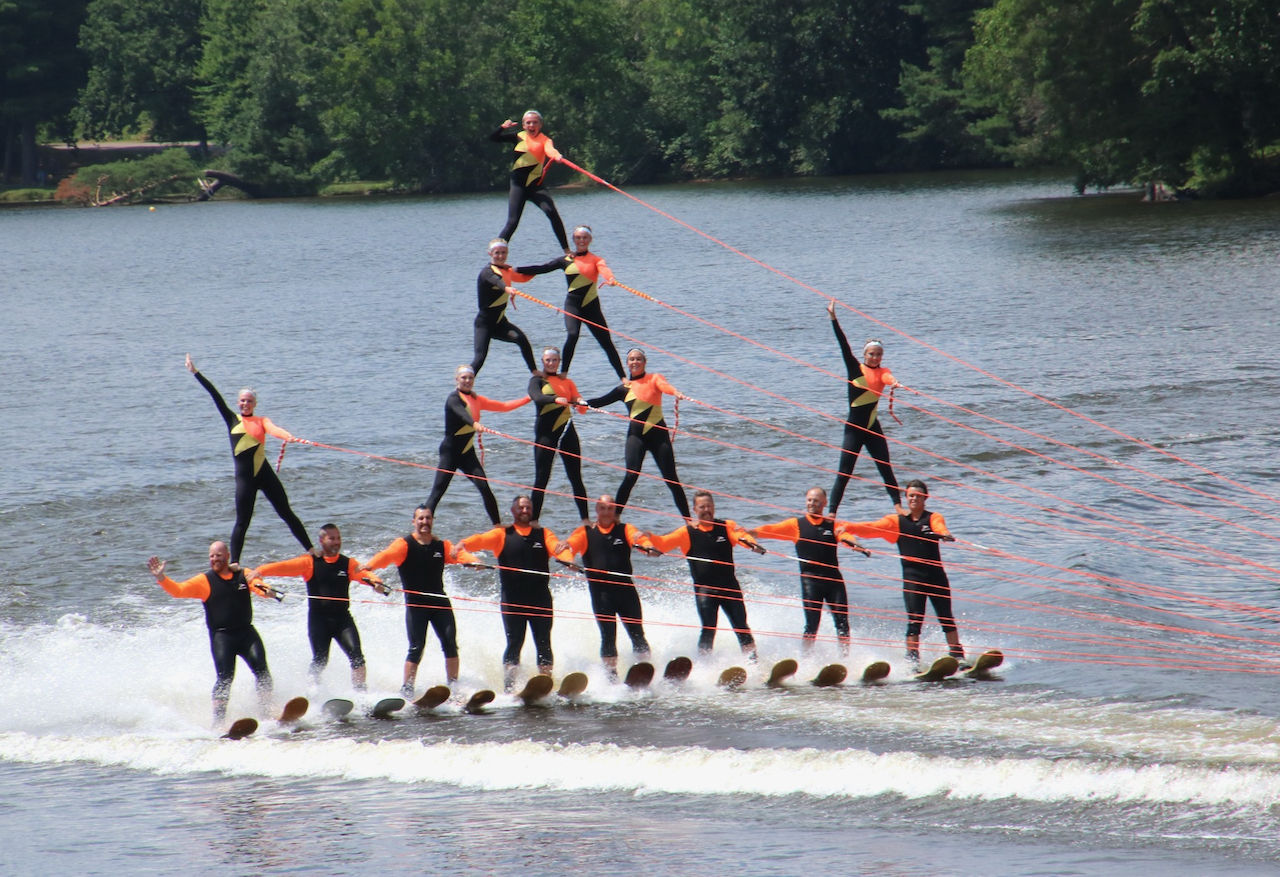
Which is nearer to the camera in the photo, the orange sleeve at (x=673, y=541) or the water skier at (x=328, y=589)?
the water skier at (x=328, y=589)

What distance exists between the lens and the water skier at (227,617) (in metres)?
12.2

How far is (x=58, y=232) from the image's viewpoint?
68.0 metres


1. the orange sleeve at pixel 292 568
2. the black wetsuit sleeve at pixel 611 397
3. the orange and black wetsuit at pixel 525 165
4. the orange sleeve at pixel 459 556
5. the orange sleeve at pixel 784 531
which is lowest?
the orange sleeve at pixel 292 568

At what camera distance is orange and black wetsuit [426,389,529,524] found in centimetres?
1358

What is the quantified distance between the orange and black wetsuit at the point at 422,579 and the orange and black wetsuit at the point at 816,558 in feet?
9.46

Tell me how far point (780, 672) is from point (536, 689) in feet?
7.39

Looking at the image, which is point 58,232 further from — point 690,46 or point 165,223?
point 690,46

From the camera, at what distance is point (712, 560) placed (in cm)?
1317

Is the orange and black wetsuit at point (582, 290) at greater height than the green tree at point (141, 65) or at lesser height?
lesser

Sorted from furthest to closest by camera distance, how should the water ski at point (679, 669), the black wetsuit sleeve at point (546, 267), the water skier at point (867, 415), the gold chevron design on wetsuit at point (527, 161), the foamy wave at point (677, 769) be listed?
the water skier at point (867, 415) < the gold chevron design on wetsuit at point (527, 161) < the black wetsuit sleeve at point (546, 267) < the water ski at point (679, 669) < the foamy wave at point (677, 769)

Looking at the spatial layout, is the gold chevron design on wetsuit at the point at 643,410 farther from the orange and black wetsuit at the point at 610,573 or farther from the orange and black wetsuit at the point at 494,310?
the orange and black wetsuit at the point at 610,573

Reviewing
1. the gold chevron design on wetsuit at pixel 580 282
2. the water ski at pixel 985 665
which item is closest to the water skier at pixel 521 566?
the gold chevron design on wetsuit at pixel 580 282

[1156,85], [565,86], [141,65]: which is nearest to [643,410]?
[1156,85]

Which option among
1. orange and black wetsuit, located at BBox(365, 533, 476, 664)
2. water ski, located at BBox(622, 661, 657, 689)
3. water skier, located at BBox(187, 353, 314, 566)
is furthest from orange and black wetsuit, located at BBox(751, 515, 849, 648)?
water skier, located at BBox(187, 353, 314, 566)
